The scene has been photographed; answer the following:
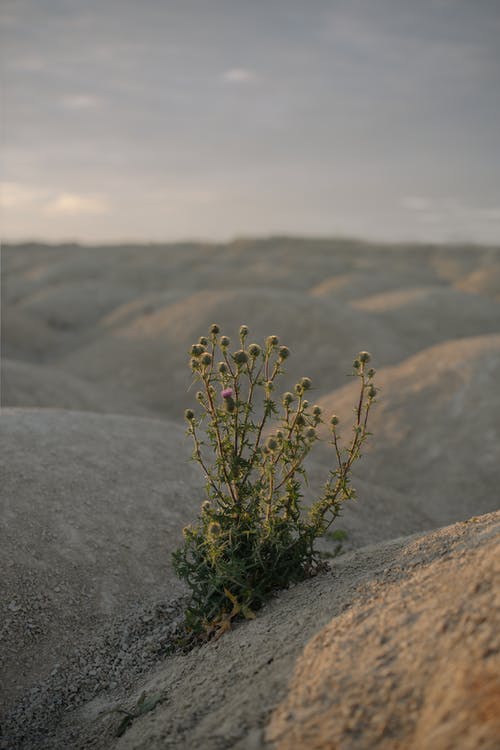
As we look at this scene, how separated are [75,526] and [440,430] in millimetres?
8901

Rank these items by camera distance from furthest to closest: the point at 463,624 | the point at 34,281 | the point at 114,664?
the point at 34,281 < the point at 114,664 < the point at 463,624

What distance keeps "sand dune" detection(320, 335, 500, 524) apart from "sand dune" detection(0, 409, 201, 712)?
512 cm

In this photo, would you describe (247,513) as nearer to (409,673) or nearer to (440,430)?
(409,673)

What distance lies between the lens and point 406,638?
3195mm

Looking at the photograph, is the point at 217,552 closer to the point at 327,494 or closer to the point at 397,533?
the point at 327,494

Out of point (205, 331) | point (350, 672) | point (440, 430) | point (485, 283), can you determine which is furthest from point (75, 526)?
point (485, 283)

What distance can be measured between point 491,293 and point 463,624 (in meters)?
39.0

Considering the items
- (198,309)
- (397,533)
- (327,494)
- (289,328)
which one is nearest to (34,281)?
(198,309)

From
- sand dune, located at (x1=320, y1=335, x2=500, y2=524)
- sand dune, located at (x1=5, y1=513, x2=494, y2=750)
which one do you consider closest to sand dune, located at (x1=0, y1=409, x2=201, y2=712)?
sand dune, located at (x1=5, y1=513, x2=494, y2=750)

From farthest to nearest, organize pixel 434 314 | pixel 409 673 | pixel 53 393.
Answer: pixel 434 314 < pixel 53 393 < pixel 409 673

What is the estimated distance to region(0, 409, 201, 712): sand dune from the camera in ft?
17.9

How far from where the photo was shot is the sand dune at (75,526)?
5.46 metres

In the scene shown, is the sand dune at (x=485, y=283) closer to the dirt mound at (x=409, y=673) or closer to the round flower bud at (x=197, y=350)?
the round flower bud at (x=197, y=350)

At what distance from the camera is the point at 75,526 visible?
21.3 feet
